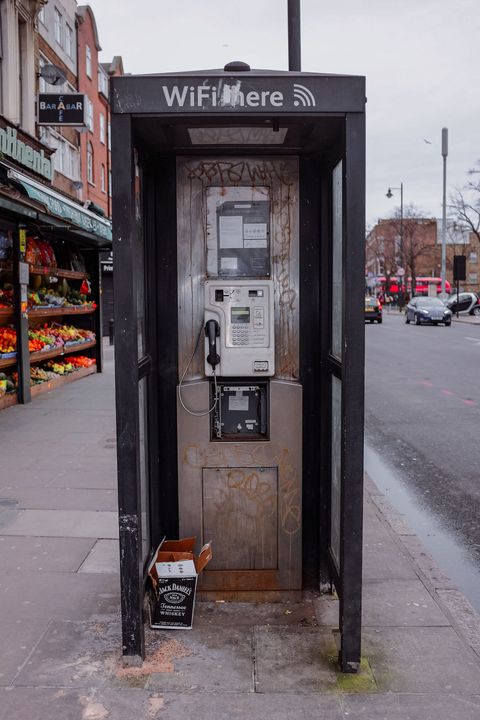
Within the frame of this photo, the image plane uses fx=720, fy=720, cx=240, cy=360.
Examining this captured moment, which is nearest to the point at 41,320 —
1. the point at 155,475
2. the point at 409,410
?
the point at 409,410

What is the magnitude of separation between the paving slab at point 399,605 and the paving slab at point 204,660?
790 mm

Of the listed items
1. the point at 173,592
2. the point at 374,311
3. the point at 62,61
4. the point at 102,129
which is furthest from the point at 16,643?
the point at 374,311

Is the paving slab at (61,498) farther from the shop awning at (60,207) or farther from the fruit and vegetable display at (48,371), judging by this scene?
the fruit and vegetable display at (48,371)

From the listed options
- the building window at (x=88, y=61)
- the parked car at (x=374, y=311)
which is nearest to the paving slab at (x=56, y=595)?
the building window at (x=88, y=61)

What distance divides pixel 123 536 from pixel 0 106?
42.2ft

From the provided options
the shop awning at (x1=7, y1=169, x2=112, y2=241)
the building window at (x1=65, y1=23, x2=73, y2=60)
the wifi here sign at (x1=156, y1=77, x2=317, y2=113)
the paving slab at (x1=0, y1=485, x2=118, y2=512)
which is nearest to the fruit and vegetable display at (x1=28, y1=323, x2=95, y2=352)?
the shop awning at (x1=7, y1=169, x2=112, y2=241)

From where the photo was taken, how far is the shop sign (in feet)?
39.0

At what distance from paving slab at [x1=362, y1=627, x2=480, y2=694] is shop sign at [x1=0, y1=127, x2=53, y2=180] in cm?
996

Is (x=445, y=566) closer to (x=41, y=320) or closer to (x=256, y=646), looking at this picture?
(x=256, y=646)

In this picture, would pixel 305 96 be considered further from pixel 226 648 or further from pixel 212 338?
pixel 226 648

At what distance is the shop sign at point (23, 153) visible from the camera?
11.9 metres

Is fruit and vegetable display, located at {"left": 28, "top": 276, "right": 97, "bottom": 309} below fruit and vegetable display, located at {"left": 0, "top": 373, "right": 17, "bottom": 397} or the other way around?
the other way around

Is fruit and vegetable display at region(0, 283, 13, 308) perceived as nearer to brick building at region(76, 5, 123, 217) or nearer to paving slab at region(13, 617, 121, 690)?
paving slab at region(13, 617, 121, 690)

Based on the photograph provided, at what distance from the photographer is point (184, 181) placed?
427 cm
